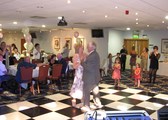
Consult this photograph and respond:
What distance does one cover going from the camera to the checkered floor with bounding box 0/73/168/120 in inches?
177

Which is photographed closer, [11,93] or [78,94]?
[78,94]

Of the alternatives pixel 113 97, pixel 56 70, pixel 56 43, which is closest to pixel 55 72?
pixel 56 70

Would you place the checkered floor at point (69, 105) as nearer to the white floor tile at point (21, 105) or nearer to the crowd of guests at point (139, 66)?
the white floor tile at point (21, 105)

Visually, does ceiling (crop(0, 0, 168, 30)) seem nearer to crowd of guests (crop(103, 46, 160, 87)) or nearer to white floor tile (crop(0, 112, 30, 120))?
crowd of guests (crop(103, 46, 160, 87))

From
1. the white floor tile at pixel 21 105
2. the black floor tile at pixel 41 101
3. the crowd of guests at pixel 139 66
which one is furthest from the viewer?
the crowd of guests at pixel 139 66

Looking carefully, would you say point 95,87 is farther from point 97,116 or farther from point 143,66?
point 143,66

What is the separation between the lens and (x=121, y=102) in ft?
18.2

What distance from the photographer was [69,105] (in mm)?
5242

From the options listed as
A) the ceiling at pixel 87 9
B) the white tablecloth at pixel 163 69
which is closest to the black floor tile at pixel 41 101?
the ceiling at pixel 87 9

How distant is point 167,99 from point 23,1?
175 inches

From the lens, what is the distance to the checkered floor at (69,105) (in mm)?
4500

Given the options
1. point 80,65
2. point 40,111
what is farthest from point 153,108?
point 40,111

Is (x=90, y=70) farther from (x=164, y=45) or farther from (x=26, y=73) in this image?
(x=164, y=45)

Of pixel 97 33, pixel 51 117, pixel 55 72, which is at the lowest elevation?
pixel 51 117
